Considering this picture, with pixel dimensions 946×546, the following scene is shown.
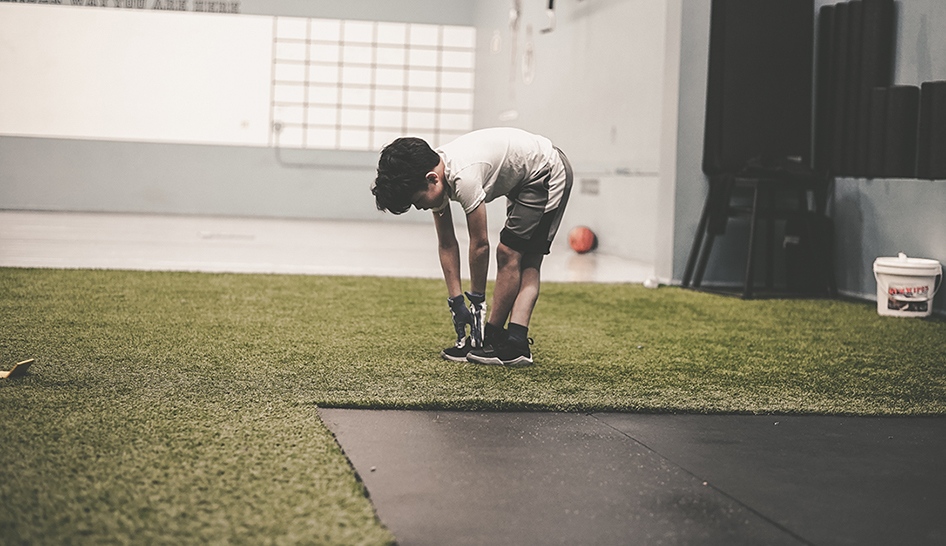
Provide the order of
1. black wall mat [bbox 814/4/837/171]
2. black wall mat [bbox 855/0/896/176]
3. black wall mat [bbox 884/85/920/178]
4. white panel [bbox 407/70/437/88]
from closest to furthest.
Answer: black wall mat [bbox 884/85/920/178]
black wall mat [bbox 855/0/896/176]
black wall mat [bbox 814/4/837/171]
white panel [bbox 407/70/437/88]

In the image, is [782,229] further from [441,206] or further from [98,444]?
[98,444]

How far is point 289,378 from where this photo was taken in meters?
2.04

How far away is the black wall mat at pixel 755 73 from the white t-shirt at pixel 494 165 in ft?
6.83

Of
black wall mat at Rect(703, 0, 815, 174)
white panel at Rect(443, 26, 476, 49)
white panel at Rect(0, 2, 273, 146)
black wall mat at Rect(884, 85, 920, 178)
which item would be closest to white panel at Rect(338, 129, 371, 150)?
white panel at Rect(0, 2, 273, 146)

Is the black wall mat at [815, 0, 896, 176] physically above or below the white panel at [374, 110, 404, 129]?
below

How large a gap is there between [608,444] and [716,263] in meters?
3.00

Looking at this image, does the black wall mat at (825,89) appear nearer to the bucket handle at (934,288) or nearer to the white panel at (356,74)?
the bucket handle at (934,288)

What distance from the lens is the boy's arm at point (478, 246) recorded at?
2.18 m

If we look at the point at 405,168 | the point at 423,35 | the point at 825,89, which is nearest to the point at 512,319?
the point at 405,168

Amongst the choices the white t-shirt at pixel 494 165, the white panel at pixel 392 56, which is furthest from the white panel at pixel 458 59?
the white t-shirt at pixel 494 165

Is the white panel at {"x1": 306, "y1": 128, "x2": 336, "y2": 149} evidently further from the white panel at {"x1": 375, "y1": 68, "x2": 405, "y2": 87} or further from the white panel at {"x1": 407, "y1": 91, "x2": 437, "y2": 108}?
the white panel at {"x1": 407, "y1": 91, "x2": 437, "y2": 108}

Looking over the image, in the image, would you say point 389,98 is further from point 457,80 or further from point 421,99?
point 457,80

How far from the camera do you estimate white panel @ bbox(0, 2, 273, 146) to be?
9695 mm

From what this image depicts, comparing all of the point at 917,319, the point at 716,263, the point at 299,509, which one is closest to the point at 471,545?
the point at 299,509
